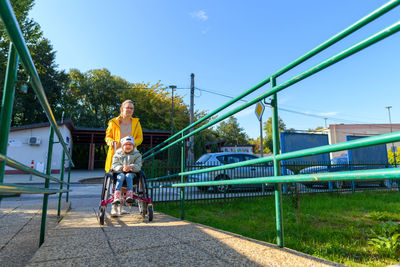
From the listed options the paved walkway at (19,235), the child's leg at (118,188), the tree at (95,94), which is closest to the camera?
the paved walkway at (19,235)

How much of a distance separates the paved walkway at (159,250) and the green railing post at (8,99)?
2.48 feet

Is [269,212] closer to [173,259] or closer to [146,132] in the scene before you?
[173,259]

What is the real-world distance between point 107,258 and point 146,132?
21.3 m

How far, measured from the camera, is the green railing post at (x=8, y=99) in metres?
1.02

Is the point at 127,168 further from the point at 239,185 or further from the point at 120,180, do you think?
the point at 239,185

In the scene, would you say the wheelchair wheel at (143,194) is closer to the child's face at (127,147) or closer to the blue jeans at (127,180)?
the blue jeans at (127,180)

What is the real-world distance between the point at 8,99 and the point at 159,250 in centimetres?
127

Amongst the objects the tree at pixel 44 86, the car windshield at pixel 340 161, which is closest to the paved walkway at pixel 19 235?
the car windshield at pixel 340 161

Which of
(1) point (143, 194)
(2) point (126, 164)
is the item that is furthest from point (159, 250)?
(2) point (126, 164)

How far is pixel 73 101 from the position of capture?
3247 centimetres

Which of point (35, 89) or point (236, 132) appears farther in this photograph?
point (236, 132)

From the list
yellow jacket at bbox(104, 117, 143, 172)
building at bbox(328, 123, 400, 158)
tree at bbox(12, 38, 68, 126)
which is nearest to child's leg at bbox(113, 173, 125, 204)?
yellow jacket at bbox(104, 117, 143, 172)

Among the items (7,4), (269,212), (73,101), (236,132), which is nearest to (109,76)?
(73,101)

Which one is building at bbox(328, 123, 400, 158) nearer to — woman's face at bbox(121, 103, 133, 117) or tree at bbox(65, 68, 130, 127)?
tree at bbox(65, 68, 130, 127)
